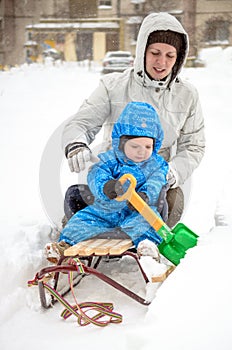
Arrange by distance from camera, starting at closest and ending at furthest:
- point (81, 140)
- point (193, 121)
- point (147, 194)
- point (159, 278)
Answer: point (159, 278), point (147, 194), point (81, 140), point (193, 121)

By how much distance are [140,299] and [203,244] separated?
25cm

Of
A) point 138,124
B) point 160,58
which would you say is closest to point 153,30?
point 160,58

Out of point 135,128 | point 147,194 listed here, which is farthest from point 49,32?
point 147,194

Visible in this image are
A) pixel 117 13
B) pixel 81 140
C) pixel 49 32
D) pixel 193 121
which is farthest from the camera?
pixel 49 32

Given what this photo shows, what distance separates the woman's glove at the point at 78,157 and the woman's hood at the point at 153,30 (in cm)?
40

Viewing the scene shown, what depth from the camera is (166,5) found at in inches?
91.7

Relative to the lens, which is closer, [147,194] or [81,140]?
[147,194]

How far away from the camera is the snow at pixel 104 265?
3.65 feet

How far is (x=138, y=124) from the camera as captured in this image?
1.75m

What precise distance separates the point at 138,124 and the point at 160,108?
0.30 m

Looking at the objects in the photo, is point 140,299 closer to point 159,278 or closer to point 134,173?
point 159,278

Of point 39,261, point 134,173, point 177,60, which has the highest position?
point 177,60

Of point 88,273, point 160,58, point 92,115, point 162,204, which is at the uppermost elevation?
point 160,58

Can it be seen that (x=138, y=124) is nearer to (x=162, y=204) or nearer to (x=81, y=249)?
(x=162, y=204)
